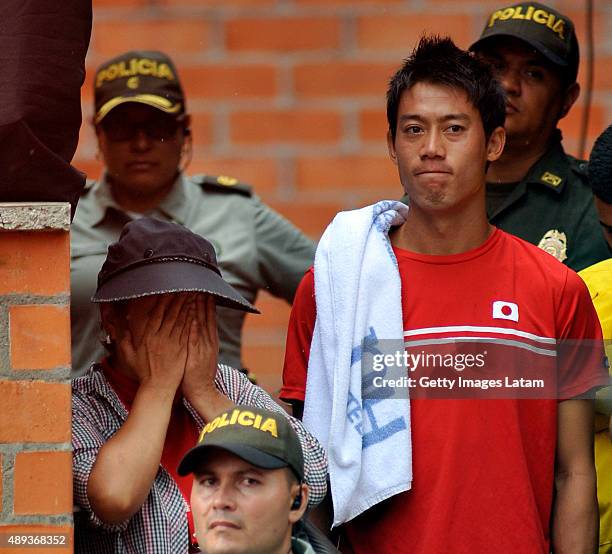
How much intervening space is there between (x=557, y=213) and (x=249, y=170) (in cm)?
126

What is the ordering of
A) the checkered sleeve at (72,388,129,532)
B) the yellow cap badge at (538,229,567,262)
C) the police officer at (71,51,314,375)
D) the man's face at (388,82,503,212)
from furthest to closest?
the police officer at (71,51,314,375), the yellow cap badge at (538,229,567,262), the man's face at (388,82,503,212), the checkered sleeve at (72,388,129,532)

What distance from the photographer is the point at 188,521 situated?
351 cm

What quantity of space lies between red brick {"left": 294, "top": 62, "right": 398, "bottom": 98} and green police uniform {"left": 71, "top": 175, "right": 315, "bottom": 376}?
49cm

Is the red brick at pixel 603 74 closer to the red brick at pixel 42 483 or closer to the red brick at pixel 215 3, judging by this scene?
the red brick at pixel 215 3

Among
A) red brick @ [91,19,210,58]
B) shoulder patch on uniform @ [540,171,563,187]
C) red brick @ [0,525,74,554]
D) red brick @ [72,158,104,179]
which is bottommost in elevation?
red brick @ [0,525,74,554]

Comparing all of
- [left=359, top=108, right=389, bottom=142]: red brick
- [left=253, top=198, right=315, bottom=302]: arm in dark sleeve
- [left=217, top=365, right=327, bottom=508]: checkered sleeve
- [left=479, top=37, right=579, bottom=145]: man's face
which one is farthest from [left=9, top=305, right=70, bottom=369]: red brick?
[left=359, top=108, right=389, bottom=142]: red brick

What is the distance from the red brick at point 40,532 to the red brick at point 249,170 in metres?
2.44

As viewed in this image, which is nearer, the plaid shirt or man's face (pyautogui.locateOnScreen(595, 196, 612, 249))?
the plaid shirt

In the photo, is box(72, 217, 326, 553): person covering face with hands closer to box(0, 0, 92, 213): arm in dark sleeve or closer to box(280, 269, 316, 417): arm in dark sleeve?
box(280, 269, 316, 417): arm in dark sleeve

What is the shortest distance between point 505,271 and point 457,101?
425 mm

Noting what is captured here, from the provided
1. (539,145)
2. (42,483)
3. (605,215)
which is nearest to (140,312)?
(42,483)

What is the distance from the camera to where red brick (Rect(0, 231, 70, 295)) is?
3.16m

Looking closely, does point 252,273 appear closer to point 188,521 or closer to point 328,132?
point 328,132

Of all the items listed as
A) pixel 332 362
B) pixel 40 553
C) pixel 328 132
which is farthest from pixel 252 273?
pixel 40 553
